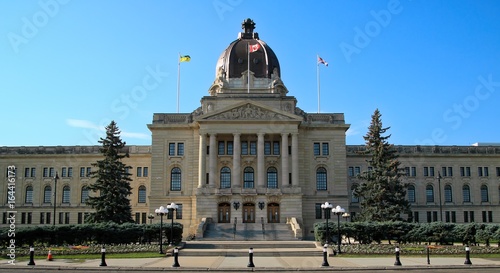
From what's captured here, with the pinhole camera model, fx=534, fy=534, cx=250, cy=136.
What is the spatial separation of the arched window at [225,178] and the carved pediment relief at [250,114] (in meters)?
6.85

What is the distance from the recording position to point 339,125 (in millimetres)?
70750

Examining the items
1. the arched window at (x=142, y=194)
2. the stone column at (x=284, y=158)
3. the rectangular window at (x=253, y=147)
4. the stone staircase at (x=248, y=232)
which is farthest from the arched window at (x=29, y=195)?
the stone column at (x=284, y=158)

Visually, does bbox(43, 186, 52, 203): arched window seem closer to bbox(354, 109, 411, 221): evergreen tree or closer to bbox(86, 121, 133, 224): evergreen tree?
bbox(86, 121, 133, 224): evergreen tree

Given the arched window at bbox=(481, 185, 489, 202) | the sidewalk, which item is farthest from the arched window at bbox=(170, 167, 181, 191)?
the arched window at bbox=(481, 185, 489, 202)

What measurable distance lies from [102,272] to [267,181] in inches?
1604

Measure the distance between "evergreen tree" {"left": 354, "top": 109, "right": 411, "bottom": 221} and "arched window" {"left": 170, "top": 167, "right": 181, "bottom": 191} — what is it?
75.2ft

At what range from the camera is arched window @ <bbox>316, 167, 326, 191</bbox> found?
7037 centimetres

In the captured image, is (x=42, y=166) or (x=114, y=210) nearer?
(x=114, y=210)

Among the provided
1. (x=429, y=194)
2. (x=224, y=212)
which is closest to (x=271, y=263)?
(x=224, y=212)

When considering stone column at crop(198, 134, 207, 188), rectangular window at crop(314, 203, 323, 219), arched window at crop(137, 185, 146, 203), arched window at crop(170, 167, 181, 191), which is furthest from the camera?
arched window at crop(137, 185, 146, 203)

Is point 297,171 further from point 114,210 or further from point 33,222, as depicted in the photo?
point 33,222

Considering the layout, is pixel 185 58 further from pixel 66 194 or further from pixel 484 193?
pixel 484 193

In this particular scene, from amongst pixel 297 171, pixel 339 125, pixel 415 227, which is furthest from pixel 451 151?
pixel 415 227

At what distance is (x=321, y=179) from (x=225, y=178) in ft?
41.8
